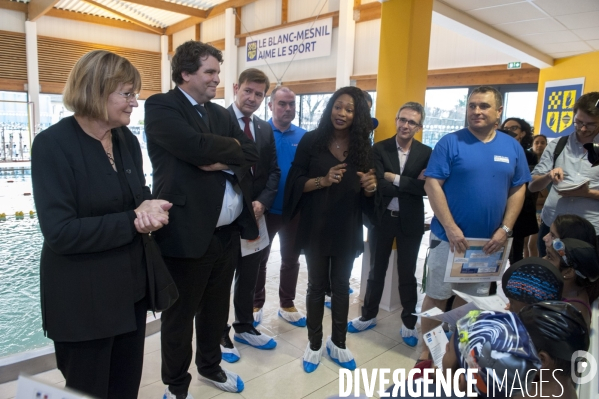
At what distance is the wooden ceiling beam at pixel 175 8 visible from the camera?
1198 centimetres

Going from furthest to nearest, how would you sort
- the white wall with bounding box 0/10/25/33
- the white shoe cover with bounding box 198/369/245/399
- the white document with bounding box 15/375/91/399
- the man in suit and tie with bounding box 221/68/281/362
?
the white wall with bounding box 0/10/25/33, the man in suit and tie with bounding box 221/68/281/362, the white shoe cover with bounding box 198/369/245/399, the white document with bounding box 15/375/91/399

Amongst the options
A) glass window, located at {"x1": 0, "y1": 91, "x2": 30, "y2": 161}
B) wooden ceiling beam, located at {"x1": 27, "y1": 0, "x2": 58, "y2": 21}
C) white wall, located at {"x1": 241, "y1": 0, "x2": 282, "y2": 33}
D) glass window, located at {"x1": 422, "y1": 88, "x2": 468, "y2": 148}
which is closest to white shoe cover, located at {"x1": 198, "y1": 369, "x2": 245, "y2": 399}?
glass window, located at {"x1": 422, "y1": 88, "x2": 468, "y2": 148}

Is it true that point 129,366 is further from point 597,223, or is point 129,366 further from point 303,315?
point 597,223

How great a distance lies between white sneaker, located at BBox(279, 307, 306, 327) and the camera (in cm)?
300

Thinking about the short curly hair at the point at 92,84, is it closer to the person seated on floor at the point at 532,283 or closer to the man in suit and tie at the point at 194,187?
the man in suit and tie at the point at 194,187

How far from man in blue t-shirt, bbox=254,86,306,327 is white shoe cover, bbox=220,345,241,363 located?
478 mm

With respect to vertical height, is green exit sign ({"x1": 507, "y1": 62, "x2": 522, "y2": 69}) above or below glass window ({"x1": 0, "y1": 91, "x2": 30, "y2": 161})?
above

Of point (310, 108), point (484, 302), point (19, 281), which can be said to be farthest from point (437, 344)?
point (310, 108)

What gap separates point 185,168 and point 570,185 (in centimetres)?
221

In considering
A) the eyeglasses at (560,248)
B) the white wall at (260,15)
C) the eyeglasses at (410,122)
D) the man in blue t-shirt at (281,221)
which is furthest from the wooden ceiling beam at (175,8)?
the eyeglasses at (560,248)

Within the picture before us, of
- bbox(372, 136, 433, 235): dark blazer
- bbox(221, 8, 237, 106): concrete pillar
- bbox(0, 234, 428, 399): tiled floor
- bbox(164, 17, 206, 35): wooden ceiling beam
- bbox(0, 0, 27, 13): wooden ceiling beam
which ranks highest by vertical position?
bbox(164, 17, 206, 35): wooden ceiling beam

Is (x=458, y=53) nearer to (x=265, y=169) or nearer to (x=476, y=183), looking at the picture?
(x=476, y=183)

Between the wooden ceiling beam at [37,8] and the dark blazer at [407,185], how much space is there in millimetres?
11846

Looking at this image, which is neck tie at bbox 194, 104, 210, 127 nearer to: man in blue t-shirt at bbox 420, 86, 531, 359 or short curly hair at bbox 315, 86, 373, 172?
short curly hair at bbox 315, 86, 373, 172
